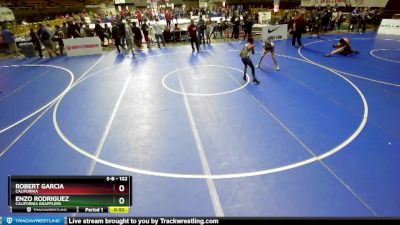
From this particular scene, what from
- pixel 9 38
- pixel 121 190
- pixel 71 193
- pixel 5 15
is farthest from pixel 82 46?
pixel 121 190

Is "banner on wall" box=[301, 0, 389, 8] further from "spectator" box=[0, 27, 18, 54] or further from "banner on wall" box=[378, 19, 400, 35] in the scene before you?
"spectator" box=[0, 27, 18, 54]

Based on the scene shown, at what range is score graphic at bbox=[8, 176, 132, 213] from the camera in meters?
2.86

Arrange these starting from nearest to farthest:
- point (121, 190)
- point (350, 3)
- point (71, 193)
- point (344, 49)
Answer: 1. point (71, 193)
2. point (121, 190)
3. point (344, 49)
4. point (350, 3)

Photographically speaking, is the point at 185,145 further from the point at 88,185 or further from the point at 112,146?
the point at 88,185

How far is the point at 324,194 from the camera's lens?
5715mm

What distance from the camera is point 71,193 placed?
2.88m

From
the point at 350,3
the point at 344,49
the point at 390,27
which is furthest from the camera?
the point at 350,3

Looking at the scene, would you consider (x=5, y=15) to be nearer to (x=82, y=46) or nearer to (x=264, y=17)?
(x=82, y=46)

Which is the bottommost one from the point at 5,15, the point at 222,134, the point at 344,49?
the point at 222,134

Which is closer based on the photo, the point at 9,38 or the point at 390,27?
the point at 9,38

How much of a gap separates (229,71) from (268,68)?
2.19m

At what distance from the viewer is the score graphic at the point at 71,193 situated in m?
2.86

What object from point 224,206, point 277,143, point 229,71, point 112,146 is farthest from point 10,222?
point 229,71

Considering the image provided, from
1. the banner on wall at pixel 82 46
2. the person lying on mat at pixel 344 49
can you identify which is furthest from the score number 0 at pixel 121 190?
the banner on wall at pixel 82 46
